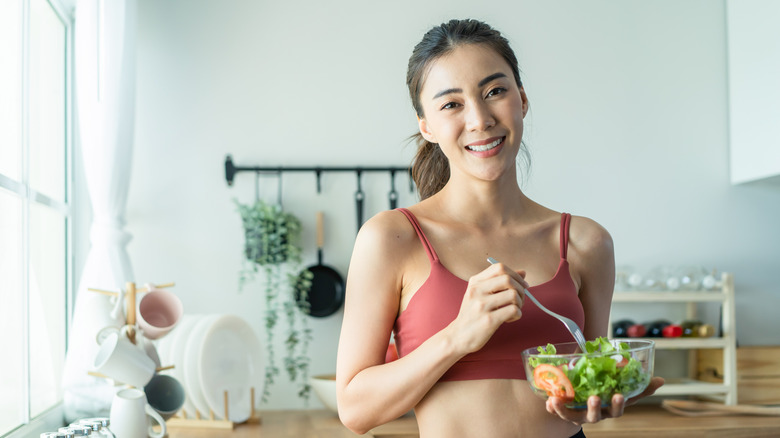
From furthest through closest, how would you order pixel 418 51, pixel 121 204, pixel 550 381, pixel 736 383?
1. pixel 736 383
2. pixel 121 204
3. pixel 418 51
4. pixel 550 381

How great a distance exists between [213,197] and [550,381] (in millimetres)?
1736

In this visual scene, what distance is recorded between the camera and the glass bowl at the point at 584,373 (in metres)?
0.77

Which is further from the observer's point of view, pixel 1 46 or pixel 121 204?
pixel 121 204

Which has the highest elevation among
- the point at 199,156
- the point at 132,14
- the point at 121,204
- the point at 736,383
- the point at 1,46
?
the point at 132,14

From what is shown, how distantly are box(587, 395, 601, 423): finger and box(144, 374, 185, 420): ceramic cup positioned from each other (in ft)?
3.60

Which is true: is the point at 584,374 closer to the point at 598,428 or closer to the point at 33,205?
the point at 598,428

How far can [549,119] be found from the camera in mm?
2506

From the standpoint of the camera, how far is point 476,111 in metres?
0.89

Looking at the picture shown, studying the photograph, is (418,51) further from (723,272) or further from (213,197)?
(723,272)

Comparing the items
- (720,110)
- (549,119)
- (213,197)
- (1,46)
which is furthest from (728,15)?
(1,46)

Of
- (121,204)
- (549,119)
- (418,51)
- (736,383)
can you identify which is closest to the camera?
(418,51)

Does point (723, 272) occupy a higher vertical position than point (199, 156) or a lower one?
lower

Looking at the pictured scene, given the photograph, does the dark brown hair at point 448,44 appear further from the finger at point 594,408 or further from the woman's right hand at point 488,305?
the finger at point 594,408

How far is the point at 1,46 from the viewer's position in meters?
1.46
